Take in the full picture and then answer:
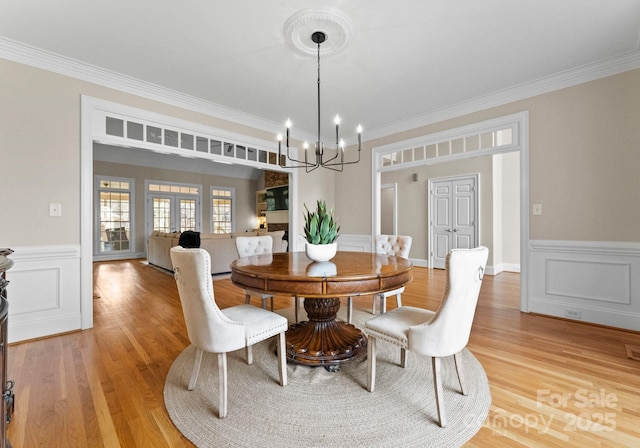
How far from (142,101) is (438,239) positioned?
579 cm

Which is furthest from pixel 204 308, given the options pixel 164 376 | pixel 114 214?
Answer: pixel 114 214

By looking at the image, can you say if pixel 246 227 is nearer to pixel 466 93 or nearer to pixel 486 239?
pixel 486 239

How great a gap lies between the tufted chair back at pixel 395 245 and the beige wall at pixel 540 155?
148 cm

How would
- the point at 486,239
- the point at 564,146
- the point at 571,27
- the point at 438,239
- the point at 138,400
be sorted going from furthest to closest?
the point at 438,239 < the point at 486,239 < the point at 564,146 < the point at 571,27 < the point at 138,400

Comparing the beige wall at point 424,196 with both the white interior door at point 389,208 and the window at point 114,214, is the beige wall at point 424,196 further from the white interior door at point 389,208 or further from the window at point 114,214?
the window at point 114,214

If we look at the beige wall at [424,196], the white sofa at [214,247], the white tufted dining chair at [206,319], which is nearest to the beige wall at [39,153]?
the white tufted dining chair at [206,319]

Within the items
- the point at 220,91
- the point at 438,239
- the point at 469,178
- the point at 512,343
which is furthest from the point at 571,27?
the point at 438,239

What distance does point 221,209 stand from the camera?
32.4 feet

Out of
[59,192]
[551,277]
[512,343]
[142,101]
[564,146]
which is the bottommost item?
[512,343]

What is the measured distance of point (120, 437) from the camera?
140cm

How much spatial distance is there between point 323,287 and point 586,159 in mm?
3178

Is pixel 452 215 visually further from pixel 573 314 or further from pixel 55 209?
pixel 55 209

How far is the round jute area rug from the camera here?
1383 millimetres

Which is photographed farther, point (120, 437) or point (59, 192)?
point (59, 192)
